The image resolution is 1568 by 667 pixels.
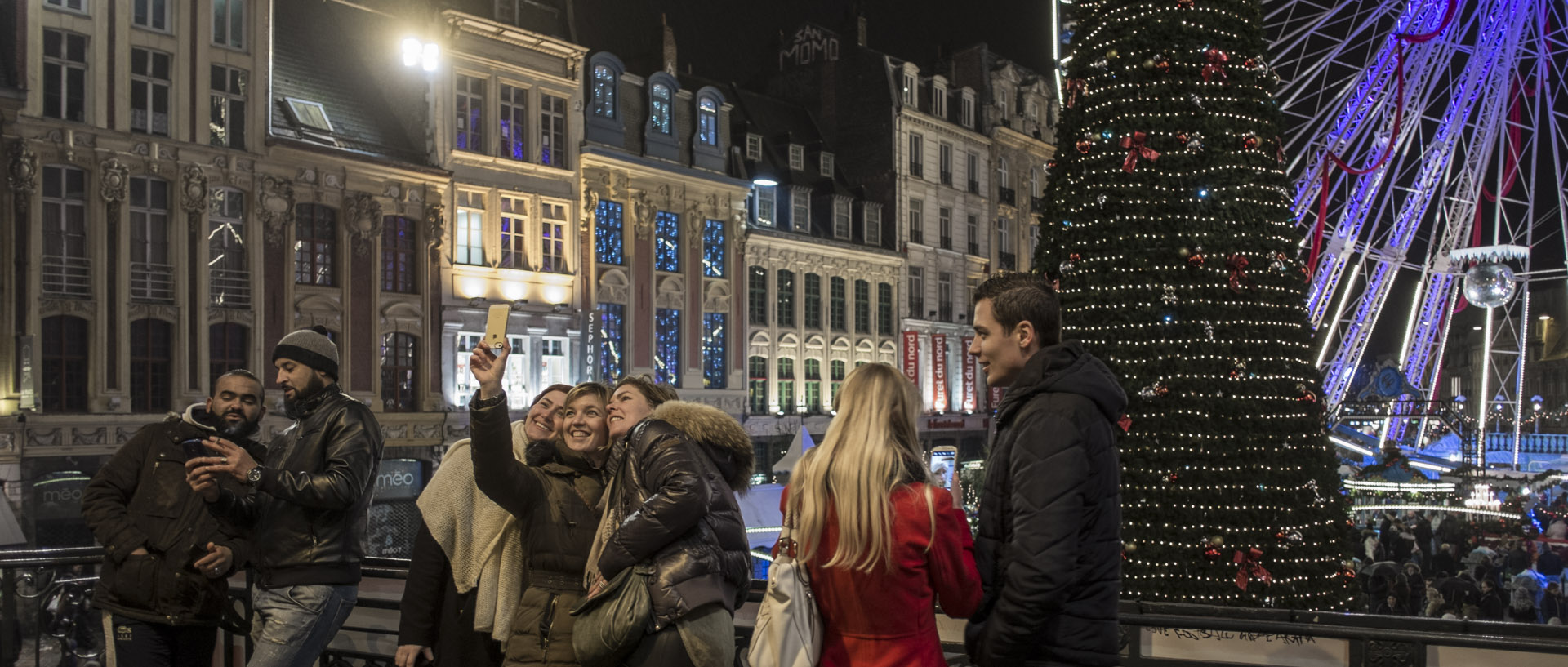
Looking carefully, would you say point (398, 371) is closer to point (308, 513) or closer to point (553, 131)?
point (553, 131)

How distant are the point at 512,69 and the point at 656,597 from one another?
25.5 metres

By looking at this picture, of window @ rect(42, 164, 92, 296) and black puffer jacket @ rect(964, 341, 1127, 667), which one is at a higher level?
window @ rect(42, 164, 92, 296)

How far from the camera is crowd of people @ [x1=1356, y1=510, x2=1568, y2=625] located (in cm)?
1105

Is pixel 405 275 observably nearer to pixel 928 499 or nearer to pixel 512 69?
pixel 512 69

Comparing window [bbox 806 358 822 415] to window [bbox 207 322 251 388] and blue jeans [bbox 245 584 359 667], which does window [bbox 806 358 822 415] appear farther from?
blue jeans [bbox 245 584 359 667]

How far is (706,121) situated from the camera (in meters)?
33.2

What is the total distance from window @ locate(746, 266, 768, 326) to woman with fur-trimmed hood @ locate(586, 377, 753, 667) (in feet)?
99.0

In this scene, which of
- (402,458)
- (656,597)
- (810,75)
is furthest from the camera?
(810,75)

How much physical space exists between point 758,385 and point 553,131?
1001 cm

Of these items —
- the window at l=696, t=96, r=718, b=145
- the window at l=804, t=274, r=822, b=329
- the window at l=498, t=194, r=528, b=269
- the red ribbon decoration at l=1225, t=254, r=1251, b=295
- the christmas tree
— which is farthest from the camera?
the window at l=804, t=274, r=822, b=329

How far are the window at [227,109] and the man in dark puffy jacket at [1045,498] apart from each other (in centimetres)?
2274

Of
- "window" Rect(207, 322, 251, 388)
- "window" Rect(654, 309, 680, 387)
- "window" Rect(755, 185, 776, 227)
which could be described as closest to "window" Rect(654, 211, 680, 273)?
"window" Rect(654, 309, 680, 387)

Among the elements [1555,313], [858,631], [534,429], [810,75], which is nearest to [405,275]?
[810,75]

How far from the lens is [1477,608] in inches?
427
